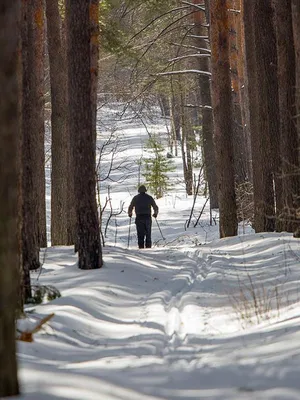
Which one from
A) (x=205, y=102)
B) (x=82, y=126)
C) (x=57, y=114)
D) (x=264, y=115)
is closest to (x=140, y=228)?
(x=57, y=114)

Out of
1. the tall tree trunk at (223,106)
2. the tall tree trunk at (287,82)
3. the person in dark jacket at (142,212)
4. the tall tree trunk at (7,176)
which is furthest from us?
the person in dark jacket at (142,212)

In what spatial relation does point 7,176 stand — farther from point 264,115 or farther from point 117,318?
point 264,115

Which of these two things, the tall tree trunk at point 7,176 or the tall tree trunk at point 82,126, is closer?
the tall tree trunk at point 7,176

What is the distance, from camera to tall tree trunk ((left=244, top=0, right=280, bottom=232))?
17281mm

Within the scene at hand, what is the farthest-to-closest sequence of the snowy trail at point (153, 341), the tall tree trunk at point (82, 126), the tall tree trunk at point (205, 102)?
the tall tree trunk at point (205, 102) < the tall tree trunk at point (82, 126) < the snowy trail at point (153, 341)

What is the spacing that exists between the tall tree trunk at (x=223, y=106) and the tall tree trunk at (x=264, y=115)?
0.72 metres

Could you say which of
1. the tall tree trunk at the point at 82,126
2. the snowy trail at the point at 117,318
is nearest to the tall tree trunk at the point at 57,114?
the snowy trail at the point at 117,318

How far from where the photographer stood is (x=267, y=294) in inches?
407

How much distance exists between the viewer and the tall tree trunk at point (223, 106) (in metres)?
19.4

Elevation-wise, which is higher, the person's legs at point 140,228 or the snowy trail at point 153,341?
the person's legs at point 140,228

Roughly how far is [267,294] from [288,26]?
714cm

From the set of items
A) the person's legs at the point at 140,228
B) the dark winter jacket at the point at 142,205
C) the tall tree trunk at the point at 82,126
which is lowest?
the person's legs at the point at 140,228

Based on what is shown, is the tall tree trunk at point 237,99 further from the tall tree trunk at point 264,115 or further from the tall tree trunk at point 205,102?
the tall tree trunk at point 264,115

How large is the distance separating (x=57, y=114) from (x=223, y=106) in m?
4.12
